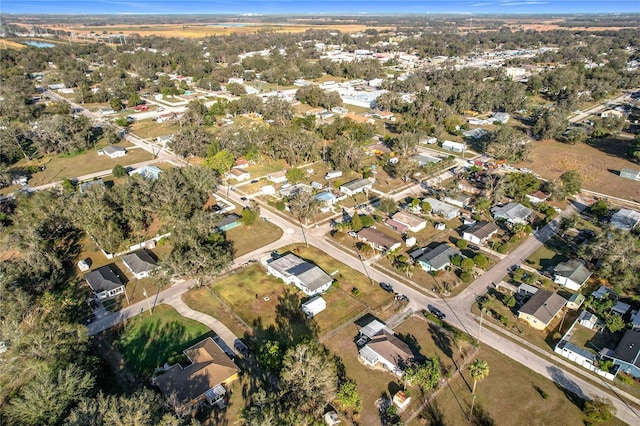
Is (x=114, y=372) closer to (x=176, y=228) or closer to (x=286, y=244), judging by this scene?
(x=176, y=228)

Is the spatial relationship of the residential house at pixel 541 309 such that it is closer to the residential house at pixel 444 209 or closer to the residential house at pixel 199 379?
the residential house at pixel 444 209

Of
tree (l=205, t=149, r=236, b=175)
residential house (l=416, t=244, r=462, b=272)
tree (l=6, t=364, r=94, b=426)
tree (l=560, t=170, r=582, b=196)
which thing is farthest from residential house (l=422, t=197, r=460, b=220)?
tree (l=6, t=364, r=94, b=426)

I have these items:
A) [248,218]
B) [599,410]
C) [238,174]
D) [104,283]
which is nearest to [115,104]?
[238,174]

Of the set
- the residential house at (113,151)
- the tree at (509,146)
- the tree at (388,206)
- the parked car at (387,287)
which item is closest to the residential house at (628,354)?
the parked car at (387,287)

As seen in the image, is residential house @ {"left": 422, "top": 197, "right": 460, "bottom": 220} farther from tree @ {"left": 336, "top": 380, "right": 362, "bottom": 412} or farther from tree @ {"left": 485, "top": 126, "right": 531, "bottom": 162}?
tree @ {"left": 336, "top": 380, "right": 362, "bottom": 412}

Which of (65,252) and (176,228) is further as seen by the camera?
(65,252)

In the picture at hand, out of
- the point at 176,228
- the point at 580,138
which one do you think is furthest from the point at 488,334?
the point at 580,138
